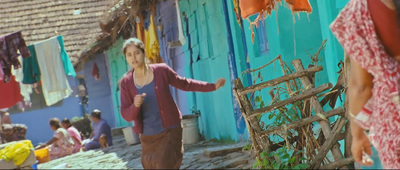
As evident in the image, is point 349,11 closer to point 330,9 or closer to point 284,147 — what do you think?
point 284,147

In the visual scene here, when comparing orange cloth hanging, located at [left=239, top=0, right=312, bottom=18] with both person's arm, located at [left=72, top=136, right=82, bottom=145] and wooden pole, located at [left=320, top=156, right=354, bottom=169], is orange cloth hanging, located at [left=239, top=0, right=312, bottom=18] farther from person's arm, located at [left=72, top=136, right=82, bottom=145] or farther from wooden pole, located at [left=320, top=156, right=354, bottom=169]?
person's arm, located at [left=72, top=136, right=82, bottom=145]

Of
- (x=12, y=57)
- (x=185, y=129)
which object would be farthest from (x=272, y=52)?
(x=12, y=57)

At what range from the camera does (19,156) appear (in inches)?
483

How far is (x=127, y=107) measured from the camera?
7.20 metres

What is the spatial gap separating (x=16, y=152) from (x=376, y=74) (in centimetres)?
977

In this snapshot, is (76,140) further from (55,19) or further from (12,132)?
(55,19)

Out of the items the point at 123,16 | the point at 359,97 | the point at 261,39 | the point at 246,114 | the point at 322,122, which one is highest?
the point at 123,16

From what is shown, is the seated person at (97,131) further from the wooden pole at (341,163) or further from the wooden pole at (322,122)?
the wooden pole at (341,163)

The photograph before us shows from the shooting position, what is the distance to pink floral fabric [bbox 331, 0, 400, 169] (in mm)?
3328

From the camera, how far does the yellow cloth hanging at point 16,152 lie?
12211mm

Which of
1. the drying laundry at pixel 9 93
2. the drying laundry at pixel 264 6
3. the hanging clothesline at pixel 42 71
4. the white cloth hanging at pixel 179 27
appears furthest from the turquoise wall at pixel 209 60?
the drying laundry at pixel 264 6

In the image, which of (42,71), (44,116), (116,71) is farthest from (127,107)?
(44,116)

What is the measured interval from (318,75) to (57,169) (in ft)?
19.0

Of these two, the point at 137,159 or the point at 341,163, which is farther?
the point at 137,159
